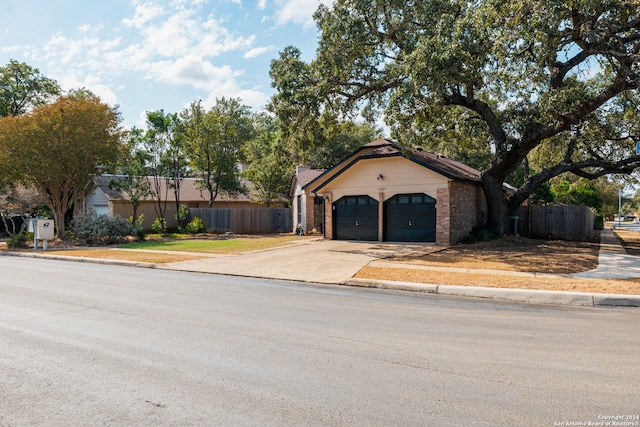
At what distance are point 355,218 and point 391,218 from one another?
2.00 meters

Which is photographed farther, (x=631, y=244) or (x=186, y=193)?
(x=186, y=193)

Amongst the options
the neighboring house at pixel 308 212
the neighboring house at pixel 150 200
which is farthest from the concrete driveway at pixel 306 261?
the neighboring house at pixel 150 200

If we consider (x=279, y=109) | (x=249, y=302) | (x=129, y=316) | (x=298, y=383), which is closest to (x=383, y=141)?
(x=279, y=109)

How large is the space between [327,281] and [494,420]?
300 inches

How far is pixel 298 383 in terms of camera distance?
14.1 feet

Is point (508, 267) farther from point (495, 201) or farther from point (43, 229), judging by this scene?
point (43, 229)

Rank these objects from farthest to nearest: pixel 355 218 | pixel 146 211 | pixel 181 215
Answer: pixel 146 211
pixel 181 215
pixel 355 218

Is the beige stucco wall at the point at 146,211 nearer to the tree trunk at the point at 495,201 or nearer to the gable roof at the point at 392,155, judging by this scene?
the gable roof at the point at 392,155

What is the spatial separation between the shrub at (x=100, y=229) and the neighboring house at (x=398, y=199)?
11.2m

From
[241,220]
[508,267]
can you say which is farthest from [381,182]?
[241,220]

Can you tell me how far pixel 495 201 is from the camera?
20922 mm

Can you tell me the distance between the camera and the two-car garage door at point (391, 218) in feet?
65.3

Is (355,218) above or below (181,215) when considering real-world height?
below

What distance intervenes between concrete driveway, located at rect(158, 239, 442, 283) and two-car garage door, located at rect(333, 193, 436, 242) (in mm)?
1000
